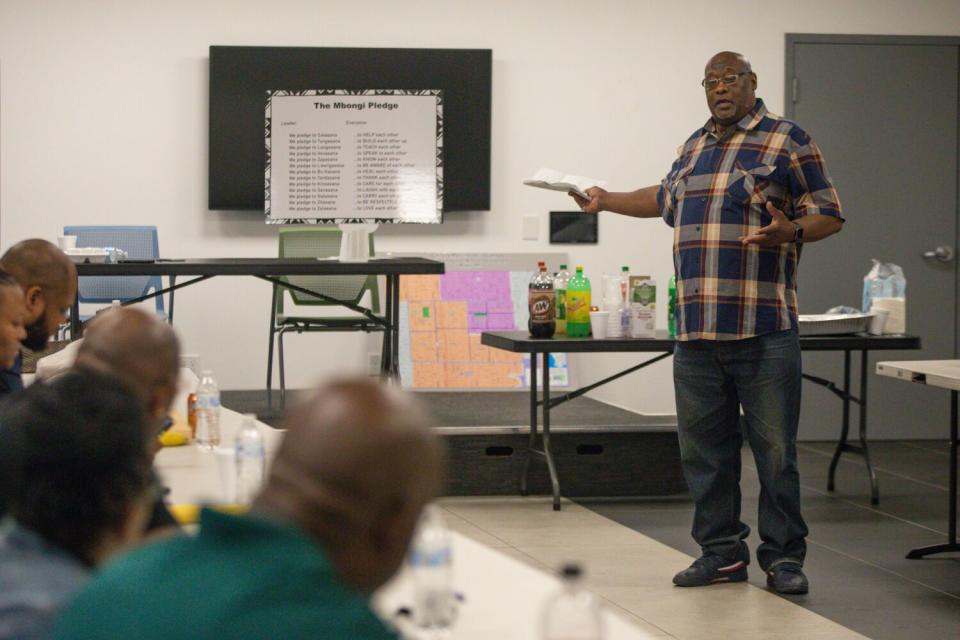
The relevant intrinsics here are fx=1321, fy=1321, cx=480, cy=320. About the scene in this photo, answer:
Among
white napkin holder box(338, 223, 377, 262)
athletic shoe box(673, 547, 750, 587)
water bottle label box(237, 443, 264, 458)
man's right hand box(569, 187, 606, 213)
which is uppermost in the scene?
man's right hand box(569, 187, 606, 213)

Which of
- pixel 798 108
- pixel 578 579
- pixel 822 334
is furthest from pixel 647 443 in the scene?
pixel 578 579

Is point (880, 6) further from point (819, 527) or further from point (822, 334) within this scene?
point (819, 527)

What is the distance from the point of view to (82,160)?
752 cm

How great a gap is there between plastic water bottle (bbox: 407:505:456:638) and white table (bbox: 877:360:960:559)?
114 inches

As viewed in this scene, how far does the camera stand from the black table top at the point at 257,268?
18.0ft

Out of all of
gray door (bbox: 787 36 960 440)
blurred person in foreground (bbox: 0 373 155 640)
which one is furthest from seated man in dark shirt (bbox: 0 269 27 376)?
gray door (bbox: 787 36 960 440)

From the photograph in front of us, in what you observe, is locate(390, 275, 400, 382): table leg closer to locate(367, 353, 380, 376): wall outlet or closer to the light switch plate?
locate(367, 353, 380, 376): wall outlet

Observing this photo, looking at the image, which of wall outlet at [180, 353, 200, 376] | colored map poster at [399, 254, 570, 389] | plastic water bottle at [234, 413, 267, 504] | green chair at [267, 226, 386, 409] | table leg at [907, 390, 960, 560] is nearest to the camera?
plastic water bottle at [234, 413, 267, 504]

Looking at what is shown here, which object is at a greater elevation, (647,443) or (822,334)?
(822,334)

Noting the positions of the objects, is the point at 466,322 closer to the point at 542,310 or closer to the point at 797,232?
the point at 542,310

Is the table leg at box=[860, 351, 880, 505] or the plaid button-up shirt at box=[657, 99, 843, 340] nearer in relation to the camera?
the plaid button-up shirt at box=[657, 99, 843, 340]

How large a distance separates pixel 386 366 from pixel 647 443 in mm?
1251

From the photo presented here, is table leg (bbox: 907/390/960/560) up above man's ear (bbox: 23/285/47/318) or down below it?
below

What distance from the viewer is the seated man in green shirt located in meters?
1.05
